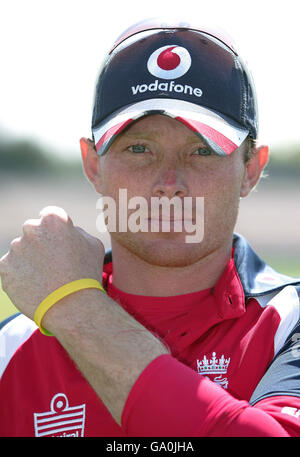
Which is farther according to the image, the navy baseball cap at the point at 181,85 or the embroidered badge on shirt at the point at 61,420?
the navy baseball cap at the point at 181,85

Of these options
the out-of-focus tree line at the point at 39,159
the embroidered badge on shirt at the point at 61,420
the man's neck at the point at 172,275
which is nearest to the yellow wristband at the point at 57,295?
the embroidered badge on shirt at the point at 61,420

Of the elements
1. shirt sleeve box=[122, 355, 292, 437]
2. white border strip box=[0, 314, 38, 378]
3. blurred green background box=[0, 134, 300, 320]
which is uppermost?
blurred green background box=[0, 134, 300, 320]

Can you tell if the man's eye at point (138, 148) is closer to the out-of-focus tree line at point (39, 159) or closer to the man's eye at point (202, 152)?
the man's eye at point (202, 152)

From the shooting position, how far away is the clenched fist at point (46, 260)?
178 cm

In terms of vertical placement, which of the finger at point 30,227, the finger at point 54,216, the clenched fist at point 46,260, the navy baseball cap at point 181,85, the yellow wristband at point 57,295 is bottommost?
the yellow wristband at point 57,295

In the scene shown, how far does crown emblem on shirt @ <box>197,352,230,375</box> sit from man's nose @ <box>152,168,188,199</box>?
0.52m

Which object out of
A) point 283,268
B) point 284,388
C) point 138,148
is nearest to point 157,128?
point 138,148

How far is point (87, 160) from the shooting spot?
2535 millimetres

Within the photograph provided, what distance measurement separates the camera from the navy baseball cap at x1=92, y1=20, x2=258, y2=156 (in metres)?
2.12

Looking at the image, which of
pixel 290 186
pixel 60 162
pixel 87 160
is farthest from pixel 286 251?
pixel 87 160

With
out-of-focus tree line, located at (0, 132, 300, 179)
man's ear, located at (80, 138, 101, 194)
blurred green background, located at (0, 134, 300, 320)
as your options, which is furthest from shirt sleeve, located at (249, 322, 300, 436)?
out-of-focus tree line, located at (0, 132, 300, 179)

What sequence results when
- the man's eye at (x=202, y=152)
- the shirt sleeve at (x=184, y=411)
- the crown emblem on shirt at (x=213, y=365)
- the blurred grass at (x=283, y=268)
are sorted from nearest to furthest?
the shirt sleeve at (x=184, y=411), the crown emblem on shirt at (x=213, y=365), the man's eye at (x=202, y=152), the blurred grass at (x=283, y=268)

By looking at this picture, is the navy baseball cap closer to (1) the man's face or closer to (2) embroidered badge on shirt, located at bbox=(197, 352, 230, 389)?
(1) the man's face
